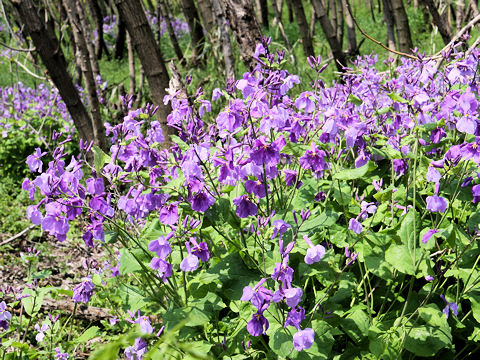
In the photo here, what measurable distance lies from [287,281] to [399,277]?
75 centimetres

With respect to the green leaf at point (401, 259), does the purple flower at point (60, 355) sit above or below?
below

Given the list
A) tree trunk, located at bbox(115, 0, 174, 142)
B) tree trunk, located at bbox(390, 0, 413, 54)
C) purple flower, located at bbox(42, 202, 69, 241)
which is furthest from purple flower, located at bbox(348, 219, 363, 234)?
tree trunk, located at bbox(390, 0, 413, 54)

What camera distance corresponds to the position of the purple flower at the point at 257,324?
151cm

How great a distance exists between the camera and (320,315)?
5.74 ft

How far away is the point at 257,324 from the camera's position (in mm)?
1514

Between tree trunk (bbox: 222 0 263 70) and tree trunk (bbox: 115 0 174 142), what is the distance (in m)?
0.66

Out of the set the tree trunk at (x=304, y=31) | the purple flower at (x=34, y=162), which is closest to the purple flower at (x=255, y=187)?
the purple flower at (x=34, y=162)

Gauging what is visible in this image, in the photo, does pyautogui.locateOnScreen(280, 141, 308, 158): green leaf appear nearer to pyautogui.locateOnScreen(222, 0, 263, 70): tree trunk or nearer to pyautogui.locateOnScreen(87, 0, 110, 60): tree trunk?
pyautogui.locateOnScreen(222, 0, 263, 70): tree trunk

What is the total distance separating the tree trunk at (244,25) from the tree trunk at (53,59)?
4.79ft

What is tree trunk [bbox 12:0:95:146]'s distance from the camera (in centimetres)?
372

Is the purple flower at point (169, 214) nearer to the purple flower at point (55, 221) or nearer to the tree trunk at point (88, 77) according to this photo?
the purple flower at point (55, 221)

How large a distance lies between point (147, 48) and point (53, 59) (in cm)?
81

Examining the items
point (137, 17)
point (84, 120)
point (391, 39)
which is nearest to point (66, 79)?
point (84, 120)

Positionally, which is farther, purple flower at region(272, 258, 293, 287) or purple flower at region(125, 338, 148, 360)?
purple flower at region(125, 338, 148, 360)
